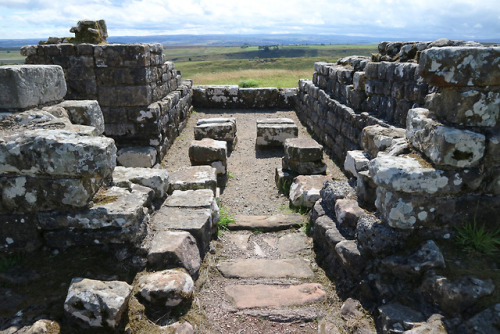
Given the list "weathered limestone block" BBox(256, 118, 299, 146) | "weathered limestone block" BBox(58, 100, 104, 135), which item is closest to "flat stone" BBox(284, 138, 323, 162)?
"weathered limestone block" BBox(256, 118, 299, 146)

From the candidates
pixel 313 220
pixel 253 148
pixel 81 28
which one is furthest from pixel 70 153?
pixel 253 148

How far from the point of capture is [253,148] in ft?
30.3

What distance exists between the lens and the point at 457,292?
2.32 metres

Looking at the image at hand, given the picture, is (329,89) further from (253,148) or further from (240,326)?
(240,326)

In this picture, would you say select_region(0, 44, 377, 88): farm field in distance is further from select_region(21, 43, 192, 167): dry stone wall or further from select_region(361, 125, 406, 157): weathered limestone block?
select_region(361, 125, 406, 157): weathered limestone block

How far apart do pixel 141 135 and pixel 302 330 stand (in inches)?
224

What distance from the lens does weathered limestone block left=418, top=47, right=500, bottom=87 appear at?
8.43ft

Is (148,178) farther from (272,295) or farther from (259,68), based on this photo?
(259,68)

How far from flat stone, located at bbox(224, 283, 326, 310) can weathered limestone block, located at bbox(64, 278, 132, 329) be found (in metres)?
1.00

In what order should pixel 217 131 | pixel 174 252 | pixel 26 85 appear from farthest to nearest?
pixel 217 131 → pixel 26 85 → pixel 174 252

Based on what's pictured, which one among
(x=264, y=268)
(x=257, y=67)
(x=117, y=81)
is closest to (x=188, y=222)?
(x=264, y=268)

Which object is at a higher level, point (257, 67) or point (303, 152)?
point (257, 67)

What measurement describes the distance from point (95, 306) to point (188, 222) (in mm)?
1335

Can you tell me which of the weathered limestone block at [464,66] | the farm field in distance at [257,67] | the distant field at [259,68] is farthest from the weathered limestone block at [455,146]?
the distant field at [259,68]
